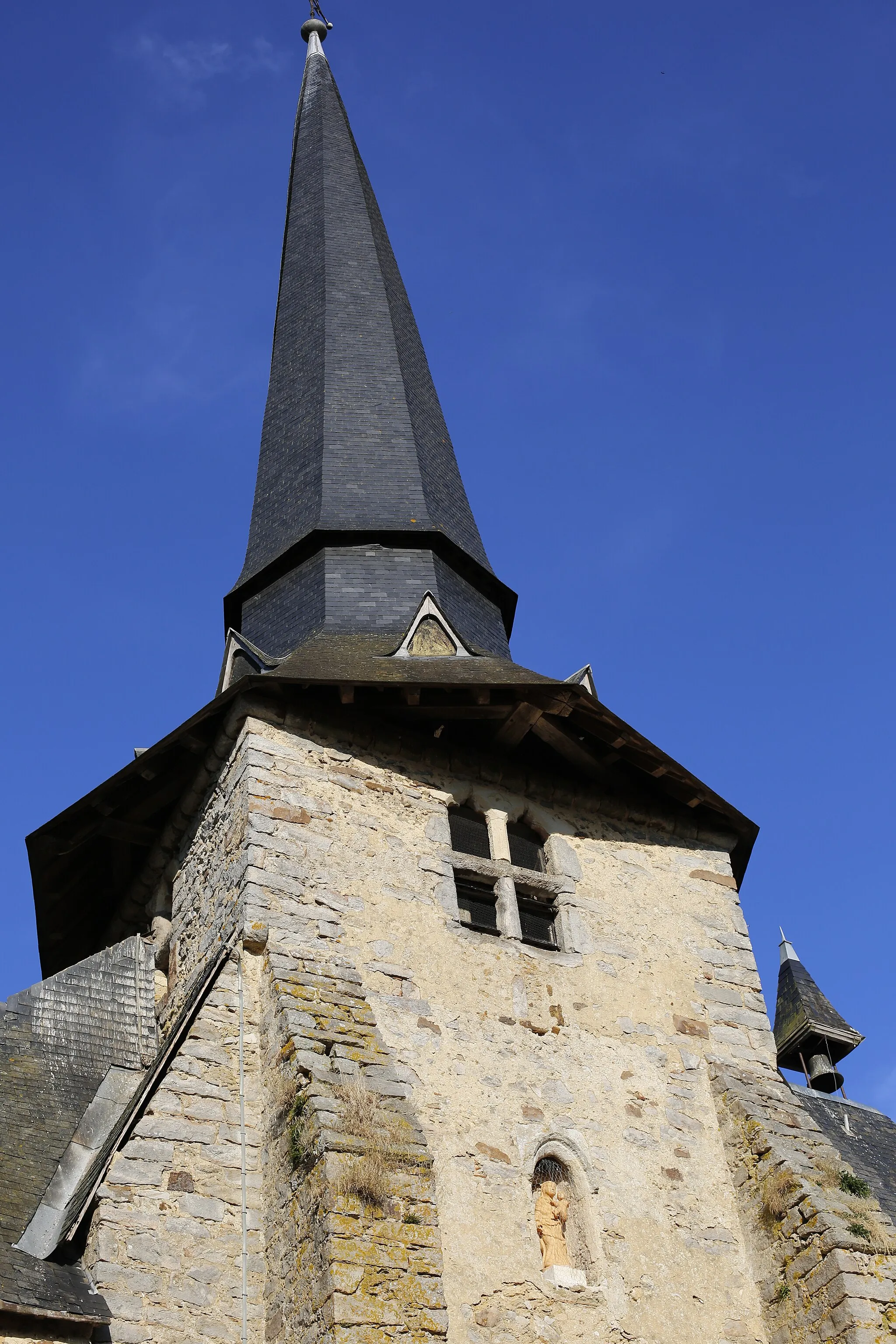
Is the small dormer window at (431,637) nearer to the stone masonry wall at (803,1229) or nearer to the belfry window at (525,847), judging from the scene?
the belfry window at (525,847)

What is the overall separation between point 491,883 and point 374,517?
433 centimetres

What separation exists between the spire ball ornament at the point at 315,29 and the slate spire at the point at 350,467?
13.9ft

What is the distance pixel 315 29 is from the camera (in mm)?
21234

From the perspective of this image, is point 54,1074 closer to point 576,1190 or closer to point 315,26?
point 576,1190

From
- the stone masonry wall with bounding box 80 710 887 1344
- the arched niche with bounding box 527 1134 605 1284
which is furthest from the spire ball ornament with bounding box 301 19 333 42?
the arched niche with bounding box 527 1134 605 1284

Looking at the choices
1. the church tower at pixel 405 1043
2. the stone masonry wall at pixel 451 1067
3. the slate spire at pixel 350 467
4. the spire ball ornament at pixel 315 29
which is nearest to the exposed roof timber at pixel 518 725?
the church tower at pixel 405 1043

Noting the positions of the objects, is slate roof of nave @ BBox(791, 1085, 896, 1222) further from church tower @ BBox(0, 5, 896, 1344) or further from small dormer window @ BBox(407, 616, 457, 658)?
small dormer window @ BBox(407, 616, 457, 658)

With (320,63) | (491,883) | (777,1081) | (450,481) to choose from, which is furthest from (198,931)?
(320,63)

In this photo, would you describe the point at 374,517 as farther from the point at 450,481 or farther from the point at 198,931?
the point at 198,931

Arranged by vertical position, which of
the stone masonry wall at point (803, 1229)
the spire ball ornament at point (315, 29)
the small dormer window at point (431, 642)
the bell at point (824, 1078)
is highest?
the spire ball ornament at point (315, 29)

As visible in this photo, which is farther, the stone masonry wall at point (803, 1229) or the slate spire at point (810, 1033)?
the slate spire at point (810, 1033)

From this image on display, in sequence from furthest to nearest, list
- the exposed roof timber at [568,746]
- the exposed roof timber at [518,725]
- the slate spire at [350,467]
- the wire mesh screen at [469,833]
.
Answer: the slate spire at [350,467] → the exposed roof timber at [568,746] → the exposed roof timber at [518,725] → the wire mesh screen at [469,833]

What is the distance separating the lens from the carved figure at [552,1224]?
8.16m

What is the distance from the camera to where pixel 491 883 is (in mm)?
9836
